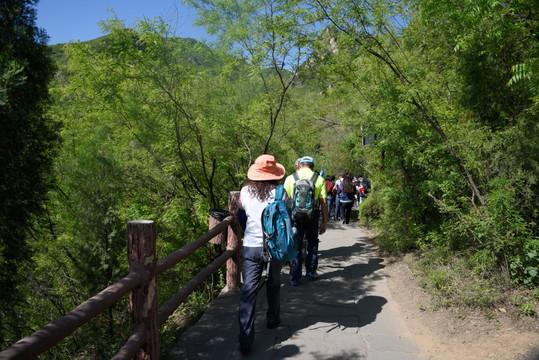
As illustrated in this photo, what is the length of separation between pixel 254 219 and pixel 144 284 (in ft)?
3.79

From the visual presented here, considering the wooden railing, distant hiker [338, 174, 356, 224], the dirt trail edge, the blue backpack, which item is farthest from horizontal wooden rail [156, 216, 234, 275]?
distant hiker [338, 174, 356, 224]

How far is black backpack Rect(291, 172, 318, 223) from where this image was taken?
16.5 feet

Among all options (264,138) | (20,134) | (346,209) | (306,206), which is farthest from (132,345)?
(346,209)

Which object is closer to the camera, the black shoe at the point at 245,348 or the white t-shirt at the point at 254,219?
the black shoe at the point at 245,348

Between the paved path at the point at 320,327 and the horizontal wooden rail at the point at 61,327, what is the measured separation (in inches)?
50.3

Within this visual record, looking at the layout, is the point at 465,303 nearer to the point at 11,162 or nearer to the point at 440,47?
the point at 11,162

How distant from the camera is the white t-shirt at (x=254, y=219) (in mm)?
3527

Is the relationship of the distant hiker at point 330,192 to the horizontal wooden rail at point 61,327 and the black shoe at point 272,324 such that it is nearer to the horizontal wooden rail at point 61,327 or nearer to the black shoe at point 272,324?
the black shoe at point 272,324

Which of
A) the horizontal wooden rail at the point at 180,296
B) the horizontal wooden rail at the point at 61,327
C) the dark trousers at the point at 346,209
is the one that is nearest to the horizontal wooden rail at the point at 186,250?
the horizontal wooden rail at the point at 180,296

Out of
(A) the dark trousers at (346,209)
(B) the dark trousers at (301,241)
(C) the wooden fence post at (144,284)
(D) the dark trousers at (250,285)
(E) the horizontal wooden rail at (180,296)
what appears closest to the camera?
(C) the wooden fence post at (144,284)

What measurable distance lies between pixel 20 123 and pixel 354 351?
3.50m

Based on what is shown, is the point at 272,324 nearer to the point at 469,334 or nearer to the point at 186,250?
the point at 186,250

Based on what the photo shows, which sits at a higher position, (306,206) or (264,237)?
(306,206)

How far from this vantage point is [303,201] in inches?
198
